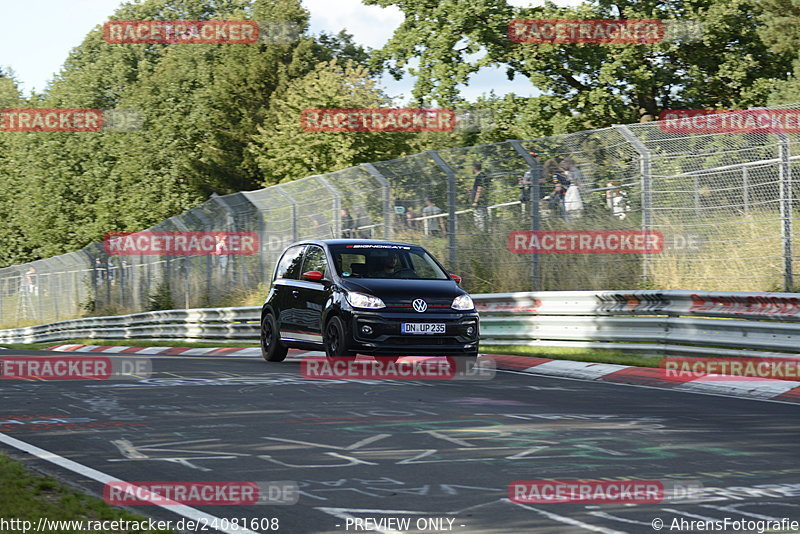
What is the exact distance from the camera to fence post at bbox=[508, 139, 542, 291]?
17625 mm

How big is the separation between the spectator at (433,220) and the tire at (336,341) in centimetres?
589

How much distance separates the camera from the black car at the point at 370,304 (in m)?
13.4

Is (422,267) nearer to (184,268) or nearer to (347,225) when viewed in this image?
(347,225)

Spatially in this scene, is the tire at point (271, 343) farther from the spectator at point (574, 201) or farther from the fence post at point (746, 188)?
the fence post at point (746, 188)

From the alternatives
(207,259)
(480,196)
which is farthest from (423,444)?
(207,259)

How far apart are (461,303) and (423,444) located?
19.4 ft

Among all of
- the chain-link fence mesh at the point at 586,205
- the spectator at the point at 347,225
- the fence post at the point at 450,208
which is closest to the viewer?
the chain-link fence mesh at the point at 586,205

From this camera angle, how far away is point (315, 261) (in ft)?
49.9

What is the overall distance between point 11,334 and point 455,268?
33.5m

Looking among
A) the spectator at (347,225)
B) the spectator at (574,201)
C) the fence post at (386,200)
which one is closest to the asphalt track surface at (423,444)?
the spectator at (574,201)

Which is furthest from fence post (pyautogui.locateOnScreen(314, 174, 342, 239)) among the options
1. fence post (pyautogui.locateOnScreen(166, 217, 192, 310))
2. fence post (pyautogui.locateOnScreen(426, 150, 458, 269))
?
fence post (pyautogui.locateOnScreen(166, 217, 192, 310))

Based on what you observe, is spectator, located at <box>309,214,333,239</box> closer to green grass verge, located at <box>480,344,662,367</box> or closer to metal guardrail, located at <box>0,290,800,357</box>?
metal guardrail, located at <box>0,290,800,357</box>

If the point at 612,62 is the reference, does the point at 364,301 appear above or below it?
below

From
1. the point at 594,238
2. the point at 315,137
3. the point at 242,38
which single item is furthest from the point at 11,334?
the point at 594,238
